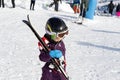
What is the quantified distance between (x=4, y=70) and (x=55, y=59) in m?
4.62

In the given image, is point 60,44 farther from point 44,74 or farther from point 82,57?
point 82,57

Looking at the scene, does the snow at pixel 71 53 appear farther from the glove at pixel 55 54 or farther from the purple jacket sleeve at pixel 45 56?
the glove at pixel 55 54

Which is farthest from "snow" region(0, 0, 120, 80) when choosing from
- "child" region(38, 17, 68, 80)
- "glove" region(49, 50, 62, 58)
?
"glove" region(49, 50, 62, 58)

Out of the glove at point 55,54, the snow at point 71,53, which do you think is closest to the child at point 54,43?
the glove at point 55,54

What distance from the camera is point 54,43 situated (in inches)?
176

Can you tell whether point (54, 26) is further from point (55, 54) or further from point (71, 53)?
point (71, 53)

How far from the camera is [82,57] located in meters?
10.8

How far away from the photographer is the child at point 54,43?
430 centimetres

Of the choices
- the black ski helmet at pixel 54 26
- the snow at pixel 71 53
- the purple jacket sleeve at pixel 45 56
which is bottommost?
the snow at pixel 71 53

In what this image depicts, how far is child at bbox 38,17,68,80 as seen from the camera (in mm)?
4301

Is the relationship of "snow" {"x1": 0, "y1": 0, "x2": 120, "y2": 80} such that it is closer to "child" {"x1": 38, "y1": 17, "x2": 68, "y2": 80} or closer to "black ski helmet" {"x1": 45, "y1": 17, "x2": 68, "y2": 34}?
"child" {"x1": 38, "y1": 17, "x2": 68, "y2": 80}

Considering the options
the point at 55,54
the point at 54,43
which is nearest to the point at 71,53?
the point at 54,43

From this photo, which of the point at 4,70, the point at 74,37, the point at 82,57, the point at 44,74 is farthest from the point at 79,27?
the point at 44,74

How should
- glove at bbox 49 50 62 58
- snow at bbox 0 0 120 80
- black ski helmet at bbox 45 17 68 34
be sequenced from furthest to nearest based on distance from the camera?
1. snow at bbox 0 0 120 80
2. black ski helmet at bbox 45 17 68 34
3. glove at bbox 49 50 62 58
